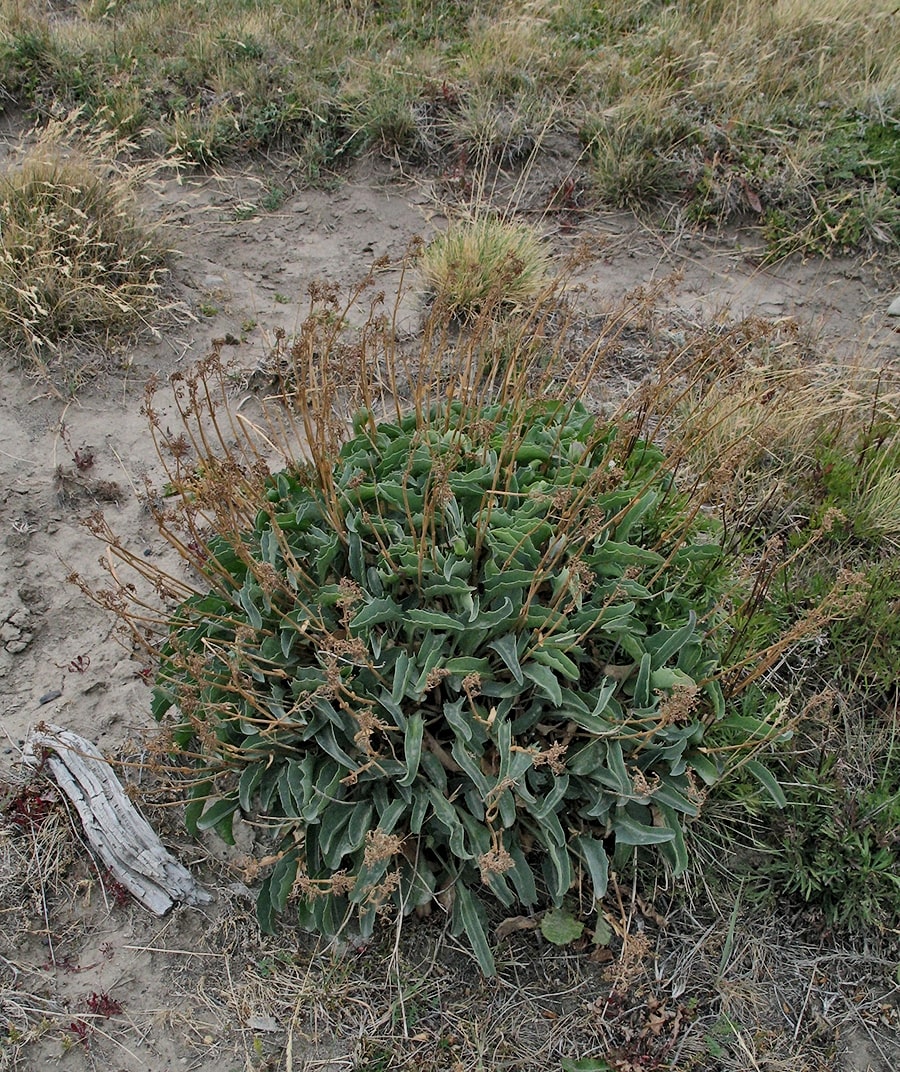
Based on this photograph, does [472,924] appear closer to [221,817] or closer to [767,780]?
[221,817]

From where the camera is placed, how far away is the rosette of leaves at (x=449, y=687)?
2598 mm

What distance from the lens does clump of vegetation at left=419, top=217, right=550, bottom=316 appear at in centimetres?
473

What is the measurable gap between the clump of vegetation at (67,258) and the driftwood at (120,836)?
239cm

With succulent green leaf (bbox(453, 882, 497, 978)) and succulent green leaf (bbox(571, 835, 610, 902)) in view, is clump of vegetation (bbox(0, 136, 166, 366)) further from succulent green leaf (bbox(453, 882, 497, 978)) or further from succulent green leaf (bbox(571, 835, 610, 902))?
succulent green leaf (bbox(571, 835, 610, 902))

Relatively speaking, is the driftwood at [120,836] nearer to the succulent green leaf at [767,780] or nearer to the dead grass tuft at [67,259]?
the succulent green leaf at [767,780]

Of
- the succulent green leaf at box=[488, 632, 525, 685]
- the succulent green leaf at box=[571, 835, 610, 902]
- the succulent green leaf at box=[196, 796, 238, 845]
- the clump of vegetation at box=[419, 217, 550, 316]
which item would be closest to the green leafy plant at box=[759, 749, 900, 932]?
the succulent green leaf at box=[571, 835, 610, 902]

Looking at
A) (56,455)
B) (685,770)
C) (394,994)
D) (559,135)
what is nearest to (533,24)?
(559,135)

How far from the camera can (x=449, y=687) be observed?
8.95 feet

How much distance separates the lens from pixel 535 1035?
8.83ft

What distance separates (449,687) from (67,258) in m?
3.41

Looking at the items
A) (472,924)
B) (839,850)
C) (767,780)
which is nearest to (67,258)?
(472,924)

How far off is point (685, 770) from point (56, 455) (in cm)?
325

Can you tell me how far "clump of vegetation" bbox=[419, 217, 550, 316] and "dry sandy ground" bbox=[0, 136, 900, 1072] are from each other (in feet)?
1.04

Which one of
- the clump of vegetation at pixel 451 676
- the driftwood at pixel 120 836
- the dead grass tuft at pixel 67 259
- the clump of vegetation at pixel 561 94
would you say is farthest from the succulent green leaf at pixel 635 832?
the clump of vegetation at pixel 561 94
